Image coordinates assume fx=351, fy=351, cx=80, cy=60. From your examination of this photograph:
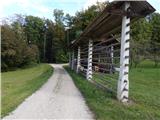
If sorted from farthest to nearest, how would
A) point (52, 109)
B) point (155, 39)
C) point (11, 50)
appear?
point (155, 39)
point (11, 50)
point (52, 109)

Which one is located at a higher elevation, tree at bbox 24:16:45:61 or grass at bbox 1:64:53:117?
tree at bbox 24:16:45:61

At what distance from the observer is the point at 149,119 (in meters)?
8.22

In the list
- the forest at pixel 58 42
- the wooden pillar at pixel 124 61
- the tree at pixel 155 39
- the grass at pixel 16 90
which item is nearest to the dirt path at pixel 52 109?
the grass at pixel 16 90

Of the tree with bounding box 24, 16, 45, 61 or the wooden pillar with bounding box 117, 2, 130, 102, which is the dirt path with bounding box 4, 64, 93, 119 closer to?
the wooden pillar with bounding box 117, 2, 130, 102

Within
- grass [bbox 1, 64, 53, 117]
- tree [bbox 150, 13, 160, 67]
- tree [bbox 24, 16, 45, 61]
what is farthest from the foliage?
tree [bbox 24, 16, 45, 61]

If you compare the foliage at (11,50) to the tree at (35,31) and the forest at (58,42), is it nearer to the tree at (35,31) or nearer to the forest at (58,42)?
the forest at (58,42)

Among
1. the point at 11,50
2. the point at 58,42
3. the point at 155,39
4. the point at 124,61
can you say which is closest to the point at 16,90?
the point at 124,61

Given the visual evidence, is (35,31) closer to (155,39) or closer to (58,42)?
(58,42)

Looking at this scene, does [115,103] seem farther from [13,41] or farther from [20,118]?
[13,41]

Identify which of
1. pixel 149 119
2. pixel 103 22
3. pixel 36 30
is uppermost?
pixel 36 30

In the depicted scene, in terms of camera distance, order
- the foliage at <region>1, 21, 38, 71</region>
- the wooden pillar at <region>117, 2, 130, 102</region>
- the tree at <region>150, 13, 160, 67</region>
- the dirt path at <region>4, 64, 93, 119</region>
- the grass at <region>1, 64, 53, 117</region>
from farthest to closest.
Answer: the tree at <region>150, 13, 160, 67</region> < the foliage at <region>1, 21, 38, 71</region> < the wooden pillar at <region>117, 2, 130, 102</region> < the grass at <region>1, 64, 53, 117</region> < the dirt path at <region>4, 64, 93, 119</region>

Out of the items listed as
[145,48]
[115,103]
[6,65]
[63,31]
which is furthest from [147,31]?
[115,103]

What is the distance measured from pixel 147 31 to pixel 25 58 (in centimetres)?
2039

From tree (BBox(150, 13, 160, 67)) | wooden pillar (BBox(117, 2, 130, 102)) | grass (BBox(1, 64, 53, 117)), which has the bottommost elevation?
grass (BBox(1, 64, 53, 117))
